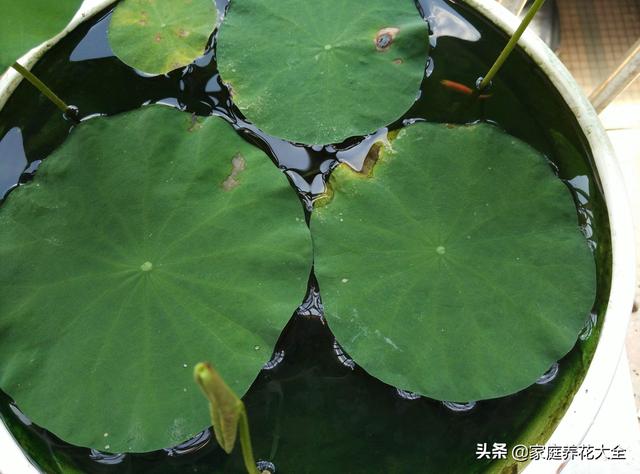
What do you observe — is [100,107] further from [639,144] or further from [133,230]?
[639,144]

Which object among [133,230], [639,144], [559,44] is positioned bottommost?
[639,144]

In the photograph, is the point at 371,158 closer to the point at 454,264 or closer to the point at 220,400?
the point at 454,264

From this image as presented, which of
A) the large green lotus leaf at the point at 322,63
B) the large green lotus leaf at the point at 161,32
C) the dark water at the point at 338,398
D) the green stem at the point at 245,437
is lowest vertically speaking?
the dark water at the point at 338,398

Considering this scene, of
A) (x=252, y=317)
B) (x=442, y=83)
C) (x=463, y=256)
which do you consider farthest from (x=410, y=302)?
(x=442, y=83)

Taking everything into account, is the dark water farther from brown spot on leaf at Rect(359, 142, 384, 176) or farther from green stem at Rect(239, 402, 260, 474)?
green stem at Rect(239, 402, 260, 474)

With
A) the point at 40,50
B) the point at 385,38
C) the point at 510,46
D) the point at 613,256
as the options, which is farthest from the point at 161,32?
the point at 613,256

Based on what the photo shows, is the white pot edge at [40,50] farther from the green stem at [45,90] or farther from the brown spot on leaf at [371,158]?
the brown spot on leaf at [371,158]

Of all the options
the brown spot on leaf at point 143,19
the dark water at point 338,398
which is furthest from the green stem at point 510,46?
the brown spot on leaf at point 143,19
